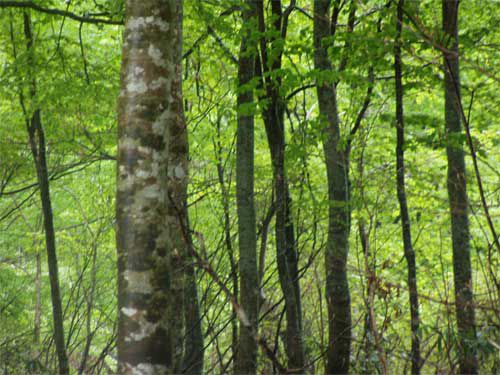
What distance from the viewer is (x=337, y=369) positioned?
5.34 m

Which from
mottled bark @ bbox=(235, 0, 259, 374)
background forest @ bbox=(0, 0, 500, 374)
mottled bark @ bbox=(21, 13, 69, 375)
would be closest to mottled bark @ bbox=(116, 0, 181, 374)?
background forest @ bbox=(0, 0, 500, 374)

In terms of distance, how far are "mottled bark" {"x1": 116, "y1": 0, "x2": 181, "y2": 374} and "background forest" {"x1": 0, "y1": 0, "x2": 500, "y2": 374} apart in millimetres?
48

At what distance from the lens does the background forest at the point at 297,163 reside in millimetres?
4266

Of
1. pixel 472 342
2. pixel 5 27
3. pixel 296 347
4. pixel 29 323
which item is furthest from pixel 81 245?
pixel 472 342

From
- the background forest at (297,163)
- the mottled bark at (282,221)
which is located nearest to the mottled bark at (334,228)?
the background forest at (297,163)

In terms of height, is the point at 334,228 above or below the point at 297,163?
below

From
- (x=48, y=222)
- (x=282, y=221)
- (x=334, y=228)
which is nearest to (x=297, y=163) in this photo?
(x=282, y=221)

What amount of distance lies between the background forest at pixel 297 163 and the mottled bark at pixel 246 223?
17 millimetres

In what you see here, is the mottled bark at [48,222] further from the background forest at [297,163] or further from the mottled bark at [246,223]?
the mottled bark at [246,223]

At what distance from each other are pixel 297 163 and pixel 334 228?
2.07 m

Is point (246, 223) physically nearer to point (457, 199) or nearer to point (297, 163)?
point (457, 199)

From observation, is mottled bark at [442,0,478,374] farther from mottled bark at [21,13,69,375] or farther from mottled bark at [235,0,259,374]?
mottled bark at [21,13,69,375]

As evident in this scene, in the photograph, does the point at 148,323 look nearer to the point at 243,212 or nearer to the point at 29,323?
the point at 243,212

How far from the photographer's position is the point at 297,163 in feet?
25.2
